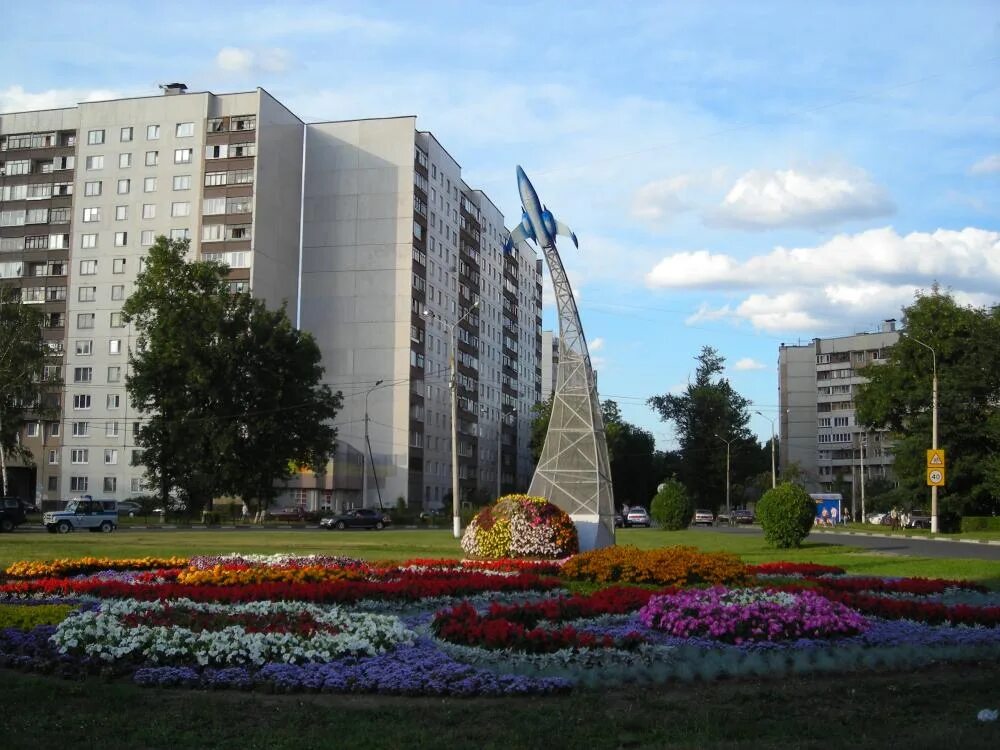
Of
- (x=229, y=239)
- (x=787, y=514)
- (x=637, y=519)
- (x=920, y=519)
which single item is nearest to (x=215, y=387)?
(x=229, y=239)

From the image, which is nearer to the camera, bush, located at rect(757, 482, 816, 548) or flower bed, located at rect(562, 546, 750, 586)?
flower bed, located at rect(562, 546, 750, 586)

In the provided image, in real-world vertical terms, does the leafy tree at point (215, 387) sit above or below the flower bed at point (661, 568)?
above

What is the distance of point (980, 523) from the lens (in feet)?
197

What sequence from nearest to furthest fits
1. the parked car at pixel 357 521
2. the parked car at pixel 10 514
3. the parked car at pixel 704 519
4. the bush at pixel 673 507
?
the parked car at pixel 10 514
the bush at pixel 673 507
the parked car at pixel 357 521
the parked car at pixel 704 519

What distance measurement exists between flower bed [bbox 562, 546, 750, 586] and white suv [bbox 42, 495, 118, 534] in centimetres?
3563

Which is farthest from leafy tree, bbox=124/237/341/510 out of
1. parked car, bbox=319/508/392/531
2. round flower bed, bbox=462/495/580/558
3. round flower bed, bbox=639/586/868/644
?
round flower bed, bbox=639/586/868/644

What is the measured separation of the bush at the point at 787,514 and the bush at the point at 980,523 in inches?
1126

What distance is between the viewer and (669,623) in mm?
11352

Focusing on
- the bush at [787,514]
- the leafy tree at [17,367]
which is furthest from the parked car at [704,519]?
the bush at [787,514]

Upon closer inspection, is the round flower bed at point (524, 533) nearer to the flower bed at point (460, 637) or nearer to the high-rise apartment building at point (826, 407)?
the flower bed at point (460, 637)

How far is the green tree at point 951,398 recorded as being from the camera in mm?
61969

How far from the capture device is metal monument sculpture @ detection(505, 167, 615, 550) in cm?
3272

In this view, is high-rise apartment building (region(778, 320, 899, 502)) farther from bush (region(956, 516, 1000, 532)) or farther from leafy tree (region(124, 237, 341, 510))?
leafy tree (region(124, 237, 341, 510))

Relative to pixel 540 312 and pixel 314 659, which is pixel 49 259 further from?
pixel 314 659
